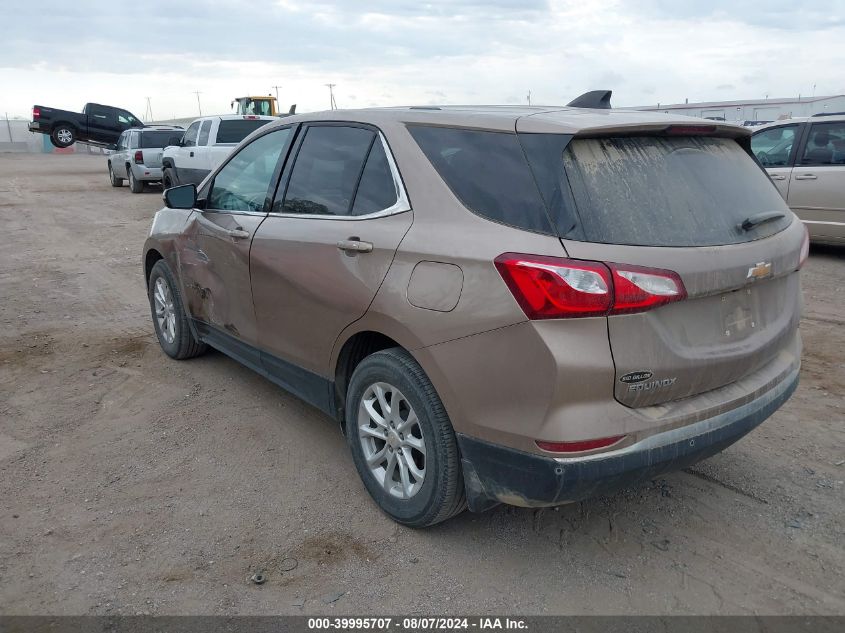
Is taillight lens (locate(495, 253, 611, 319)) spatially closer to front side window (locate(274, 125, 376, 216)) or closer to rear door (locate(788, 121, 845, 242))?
front side window (locate(274, 125, 376, 216))

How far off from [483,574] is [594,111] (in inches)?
81.3

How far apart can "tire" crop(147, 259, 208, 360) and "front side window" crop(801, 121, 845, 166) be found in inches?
304

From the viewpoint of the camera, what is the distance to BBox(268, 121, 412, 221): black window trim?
3.16 metres

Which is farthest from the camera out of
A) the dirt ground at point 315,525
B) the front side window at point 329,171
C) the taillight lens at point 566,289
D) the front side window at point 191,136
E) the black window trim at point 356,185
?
the front side window at point 191,136

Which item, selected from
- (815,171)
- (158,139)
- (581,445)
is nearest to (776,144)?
(815,171)

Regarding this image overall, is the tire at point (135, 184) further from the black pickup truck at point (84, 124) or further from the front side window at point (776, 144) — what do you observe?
the front side window at point (776, 144)

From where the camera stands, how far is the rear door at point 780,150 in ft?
30.2

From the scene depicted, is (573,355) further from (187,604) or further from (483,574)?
(187,604)

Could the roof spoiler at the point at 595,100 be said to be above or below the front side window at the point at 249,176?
above

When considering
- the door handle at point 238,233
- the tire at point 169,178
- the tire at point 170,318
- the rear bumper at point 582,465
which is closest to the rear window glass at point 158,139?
the tire at point 169,178

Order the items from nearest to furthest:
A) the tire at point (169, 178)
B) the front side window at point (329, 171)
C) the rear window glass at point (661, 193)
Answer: the rear window glass at point (661, 193) → the front side window at point (329, 171) → the tire at point (169, 178)

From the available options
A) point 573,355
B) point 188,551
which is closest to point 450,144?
point 573,355

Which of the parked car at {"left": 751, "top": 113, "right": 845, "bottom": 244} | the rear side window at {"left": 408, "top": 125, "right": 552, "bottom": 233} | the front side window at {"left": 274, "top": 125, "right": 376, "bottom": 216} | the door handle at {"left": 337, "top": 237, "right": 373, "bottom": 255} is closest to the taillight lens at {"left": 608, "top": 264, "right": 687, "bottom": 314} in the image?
the rear side window at {"left": 408, "top": 125, "right": 552, "bottom": 233}

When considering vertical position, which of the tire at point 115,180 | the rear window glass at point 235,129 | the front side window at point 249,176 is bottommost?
the tire at point 115,180
